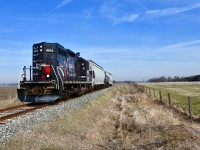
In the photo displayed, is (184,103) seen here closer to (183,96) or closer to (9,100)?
(183,96)

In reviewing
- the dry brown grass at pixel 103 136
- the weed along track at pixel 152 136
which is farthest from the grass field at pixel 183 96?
the dry brown grass at pixel 103 136

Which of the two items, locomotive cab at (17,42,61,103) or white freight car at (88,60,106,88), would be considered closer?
locomotive cab at (17,42,61,103)

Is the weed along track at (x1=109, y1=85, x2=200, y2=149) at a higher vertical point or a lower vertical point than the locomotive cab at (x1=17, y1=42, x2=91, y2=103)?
lower

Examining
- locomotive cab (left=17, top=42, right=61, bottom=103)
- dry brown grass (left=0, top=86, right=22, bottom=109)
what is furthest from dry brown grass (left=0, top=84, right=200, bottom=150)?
dry brown grass (left=0, top=86, right=22, bottom=109)

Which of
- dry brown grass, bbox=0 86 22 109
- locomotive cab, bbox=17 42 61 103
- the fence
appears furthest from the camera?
dry brown grass, bbox=0 86 22 109

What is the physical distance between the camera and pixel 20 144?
8.03m

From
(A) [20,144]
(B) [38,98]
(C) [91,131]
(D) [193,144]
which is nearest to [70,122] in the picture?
(C) [91,131]

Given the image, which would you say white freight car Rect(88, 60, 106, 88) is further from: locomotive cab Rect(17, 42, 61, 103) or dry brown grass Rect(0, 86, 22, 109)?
locomotive cab Rect(17, 42, 61, 103)

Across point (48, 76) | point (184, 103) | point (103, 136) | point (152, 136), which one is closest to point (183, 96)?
point (184, 103)

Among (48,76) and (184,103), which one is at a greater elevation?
(48,76)

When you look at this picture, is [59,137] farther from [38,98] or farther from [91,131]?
[38,98]

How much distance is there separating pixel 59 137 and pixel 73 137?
20.2 inches

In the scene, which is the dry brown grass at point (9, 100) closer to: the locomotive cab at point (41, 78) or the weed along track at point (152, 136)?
the locomotive cab at point (41, 78)

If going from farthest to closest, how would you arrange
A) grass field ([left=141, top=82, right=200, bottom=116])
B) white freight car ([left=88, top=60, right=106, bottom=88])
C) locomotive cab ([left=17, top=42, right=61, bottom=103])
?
white freight car ([left=88, top=60, right=106, bottom=88])
grass field ([left=141, top=82, right=200, bottom=116])
locomotive cab ([left=17, top=42, right=61, bottom=103])
